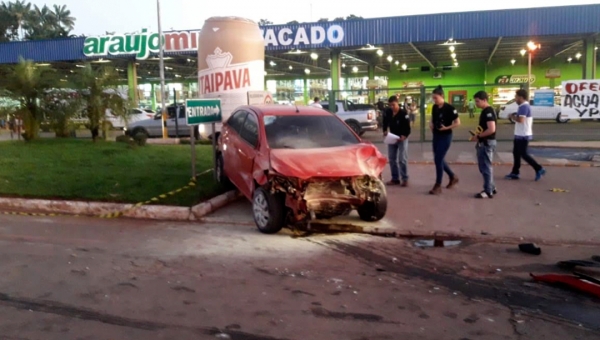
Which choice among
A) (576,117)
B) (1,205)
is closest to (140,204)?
(1,205)

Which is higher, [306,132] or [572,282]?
[306,132]

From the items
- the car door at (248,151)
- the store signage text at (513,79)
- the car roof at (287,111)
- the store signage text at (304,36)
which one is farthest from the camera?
the store signage text at (513,79)

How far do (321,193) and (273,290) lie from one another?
228cm

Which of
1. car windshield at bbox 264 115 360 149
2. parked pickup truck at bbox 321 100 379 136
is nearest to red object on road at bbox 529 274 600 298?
car windshield at bbox 264 115 360 149

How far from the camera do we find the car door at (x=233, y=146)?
9.45 m

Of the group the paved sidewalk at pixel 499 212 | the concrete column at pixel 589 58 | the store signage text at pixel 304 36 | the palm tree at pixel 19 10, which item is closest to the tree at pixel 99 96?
the paved sidewalk at pixel 499 212

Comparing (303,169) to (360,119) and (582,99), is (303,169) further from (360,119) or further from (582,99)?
(360,119)

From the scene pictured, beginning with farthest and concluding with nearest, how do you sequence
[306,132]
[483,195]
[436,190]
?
[436,190] < [483,195] < [306,132]

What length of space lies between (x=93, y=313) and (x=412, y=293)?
2.93m

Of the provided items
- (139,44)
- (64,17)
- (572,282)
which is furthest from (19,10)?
(572,282)

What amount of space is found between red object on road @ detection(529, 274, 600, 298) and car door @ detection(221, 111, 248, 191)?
4910mm

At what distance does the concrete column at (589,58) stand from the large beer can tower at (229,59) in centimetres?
2104

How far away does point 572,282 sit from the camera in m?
5.53

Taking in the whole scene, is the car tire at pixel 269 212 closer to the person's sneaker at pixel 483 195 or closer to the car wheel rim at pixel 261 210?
the car wheel rim at pixel 261 210
